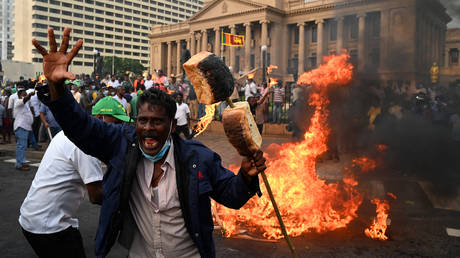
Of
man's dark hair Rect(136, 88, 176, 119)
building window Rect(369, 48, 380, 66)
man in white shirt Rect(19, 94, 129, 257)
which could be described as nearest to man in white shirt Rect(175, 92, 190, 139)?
building window Rect(369, 48, 380, 66)

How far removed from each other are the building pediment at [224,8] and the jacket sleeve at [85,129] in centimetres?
5382

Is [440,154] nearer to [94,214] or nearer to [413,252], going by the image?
[413,252]

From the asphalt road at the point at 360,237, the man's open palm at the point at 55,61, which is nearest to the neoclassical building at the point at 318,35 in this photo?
the asphalt road at the point at 360,237

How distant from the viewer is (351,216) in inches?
215

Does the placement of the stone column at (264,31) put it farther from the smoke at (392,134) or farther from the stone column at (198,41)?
the smoke at (392,134)

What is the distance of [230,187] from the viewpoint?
2088mm

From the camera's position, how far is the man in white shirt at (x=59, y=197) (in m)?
2.57

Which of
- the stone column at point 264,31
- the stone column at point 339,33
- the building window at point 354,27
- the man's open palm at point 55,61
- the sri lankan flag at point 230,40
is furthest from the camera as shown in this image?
the stone column at point 264,31

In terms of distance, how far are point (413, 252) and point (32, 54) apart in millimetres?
114100

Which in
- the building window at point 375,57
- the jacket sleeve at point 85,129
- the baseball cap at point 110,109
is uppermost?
the building window at point 375,57

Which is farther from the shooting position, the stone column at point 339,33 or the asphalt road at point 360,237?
the stone column at point 339,33

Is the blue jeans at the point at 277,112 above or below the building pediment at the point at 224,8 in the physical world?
below

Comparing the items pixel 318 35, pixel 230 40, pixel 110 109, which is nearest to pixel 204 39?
pixel 318 35

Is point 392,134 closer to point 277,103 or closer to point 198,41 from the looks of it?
point 277,103
